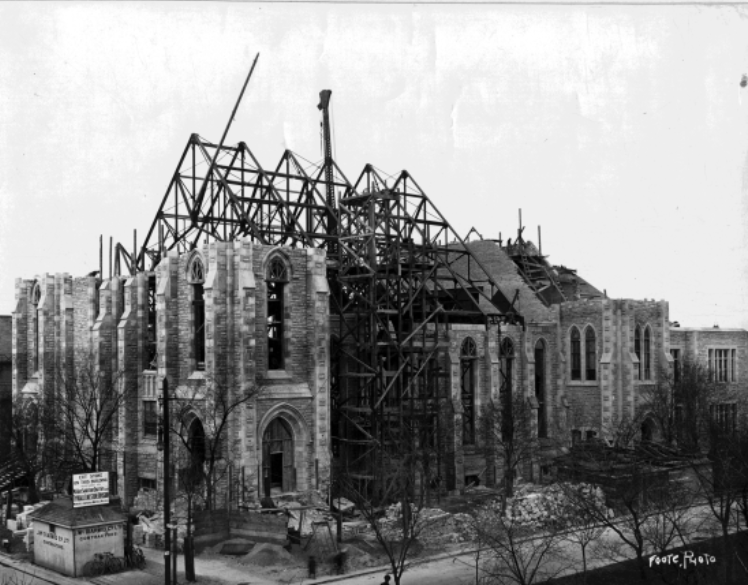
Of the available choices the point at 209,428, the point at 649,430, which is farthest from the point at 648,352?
the point at 209,428

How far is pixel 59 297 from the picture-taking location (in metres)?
51.0

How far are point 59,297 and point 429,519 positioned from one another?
27469mm

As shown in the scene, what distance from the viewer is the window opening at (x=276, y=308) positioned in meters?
39.6

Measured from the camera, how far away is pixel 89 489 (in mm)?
30625

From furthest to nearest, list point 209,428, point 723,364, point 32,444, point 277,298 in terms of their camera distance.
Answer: point 723,364 → point 32,444 → point 277,298 → point 209,428

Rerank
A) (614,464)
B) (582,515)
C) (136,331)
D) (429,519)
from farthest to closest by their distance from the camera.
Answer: (136,331) → (614,464) → (429,519) → (582,515)

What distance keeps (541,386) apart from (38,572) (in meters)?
30.6

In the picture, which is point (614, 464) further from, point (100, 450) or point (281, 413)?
point (100, 450)

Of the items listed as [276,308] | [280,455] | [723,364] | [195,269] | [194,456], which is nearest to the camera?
[194,456]

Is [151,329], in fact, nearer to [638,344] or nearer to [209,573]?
[209,573]

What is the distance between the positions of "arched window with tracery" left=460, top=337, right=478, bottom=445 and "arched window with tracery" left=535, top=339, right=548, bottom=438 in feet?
18.1

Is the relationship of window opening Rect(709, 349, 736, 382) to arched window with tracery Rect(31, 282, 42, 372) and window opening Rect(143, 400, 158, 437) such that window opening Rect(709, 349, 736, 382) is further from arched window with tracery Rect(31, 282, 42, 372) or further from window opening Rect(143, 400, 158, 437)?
arched window with tracery Rect(31, 282, 42, 372)

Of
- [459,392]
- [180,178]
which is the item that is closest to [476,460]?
[459,392]

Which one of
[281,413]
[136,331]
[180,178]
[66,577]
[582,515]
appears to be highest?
[180,178]
